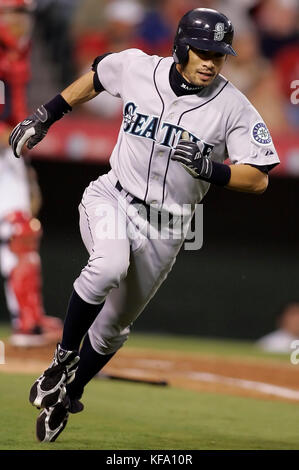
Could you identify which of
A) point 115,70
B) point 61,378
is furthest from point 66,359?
point 115,70

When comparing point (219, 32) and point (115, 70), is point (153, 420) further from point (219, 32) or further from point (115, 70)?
point (219, 32)

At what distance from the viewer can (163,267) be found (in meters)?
4.38

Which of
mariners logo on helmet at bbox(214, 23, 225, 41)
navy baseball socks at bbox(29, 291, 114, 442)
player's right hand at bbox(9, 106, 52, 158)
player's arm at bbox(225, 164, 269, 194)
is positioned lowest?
navy baseball socks at bbox(29, 291, 114, 442)

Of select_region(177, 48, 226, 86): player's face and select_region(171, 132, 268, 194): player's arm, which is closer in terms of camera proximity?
select_region(171, 132, 268, 194): player's arm

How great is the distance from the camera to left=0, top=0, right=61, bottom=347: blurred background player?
6.72 meters

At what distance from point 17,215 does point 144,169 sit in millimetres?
2658

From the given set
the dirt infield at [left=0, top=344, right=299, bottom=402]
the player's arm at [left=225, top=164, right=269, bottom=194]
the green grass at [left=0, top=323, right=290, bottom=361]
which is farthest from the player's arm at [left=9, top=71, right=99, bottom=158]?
the green grass at [left=0, top=323, right=290, bottom=361]

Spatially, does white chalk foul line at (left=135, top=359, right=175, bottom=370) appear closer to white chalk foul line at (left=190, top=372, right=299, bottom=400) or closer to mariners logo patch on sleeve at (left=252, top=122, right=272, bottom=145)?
white chalk foul line at (left=190, top=372, right=299, bottom=400)

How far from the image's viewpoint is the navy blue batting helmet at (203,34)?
407 cm

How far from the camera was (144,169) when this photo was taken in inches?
168

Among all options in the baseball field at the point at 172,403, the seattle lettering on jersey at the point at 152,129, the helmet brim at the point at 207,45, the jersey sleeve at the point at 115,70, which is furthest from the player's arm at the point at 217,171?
the baseball field at the point at 172,403
